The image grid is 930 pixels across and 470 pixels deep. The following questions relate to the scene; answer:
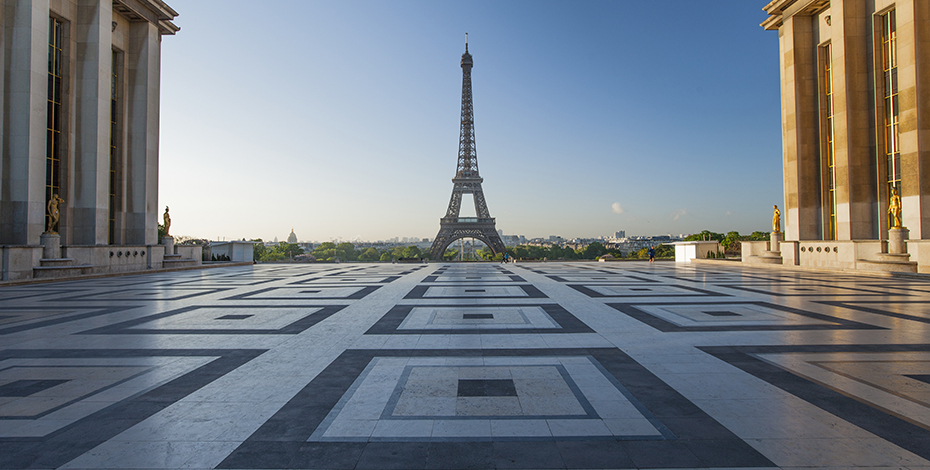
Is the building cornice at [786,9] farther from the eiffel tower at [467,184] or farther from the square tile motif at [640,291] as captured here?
the eiffel tower at [467,184]

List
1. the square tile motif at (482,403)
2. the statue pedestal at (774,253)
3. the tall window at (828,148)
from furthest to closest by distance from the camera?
the statue pedestal at (774,253)
the tall window at (828,148)
the square tile motif at (482,403)

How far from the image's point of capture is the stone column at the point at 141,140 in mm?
25359

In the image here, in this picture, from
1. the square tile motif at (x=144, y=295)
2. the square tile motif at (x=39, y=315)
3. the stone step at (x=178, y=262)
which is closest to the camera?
the square tile motif at (x=39, y=315)

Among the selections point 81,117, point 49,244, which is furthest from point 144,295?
point 81,117

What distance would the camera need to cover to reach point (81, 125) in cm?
2167

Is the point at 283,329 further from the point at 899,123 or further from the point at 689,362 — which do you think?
the point at 899,123

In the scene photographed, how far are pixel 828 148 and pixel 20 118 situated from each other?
42.6 meters

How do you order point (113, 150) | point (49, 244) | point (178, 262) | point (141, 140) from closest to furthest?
point (49, 244) < point (113, 150) < point (178, 262) < point (141, 140)

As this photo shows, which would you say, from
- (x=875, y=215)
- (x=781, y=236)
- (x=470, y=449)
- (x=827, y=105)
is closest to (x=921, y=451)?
(x=470, y=449)

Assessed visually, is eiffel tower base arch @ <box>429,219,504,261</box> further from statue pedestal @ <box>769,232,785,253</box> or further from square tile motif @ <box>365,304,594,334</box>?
square tile motif @ <box>365,304,594,334</box>

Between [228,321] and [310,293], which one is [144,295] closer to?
[310,293]

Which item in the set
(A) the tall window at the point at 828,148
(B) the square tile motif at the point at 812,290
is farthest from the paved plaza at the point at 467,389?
(A) the tall window at the point at 828,148

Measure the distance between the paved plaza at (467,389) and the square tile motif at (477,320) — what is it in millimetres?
88

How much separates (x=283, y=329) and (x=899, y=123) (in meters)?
28.2
